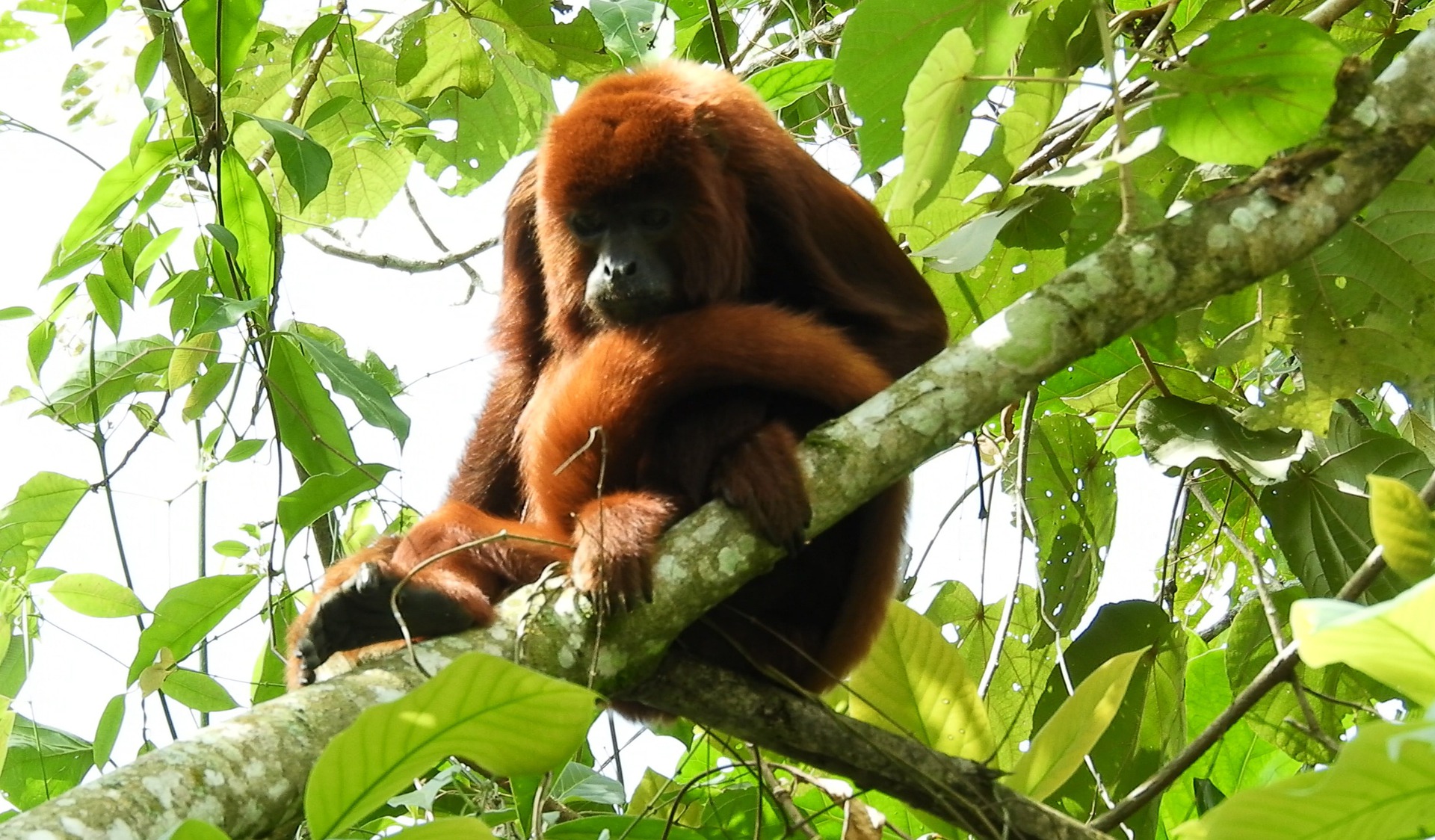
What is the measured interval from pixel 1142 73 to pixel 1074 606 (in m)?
1.38

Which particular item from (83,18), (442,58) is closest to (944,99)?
(83,18)

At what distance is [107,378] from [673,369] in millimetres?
1380

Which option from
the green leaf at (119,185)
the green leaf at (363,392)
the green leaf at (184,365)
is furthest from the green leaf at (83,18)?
the green leaf at (184,365)

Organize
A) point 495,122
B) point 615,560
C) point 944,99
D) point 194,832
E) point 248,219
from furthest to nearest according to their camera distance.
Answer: point 495,122
point 248,219
point 615,560
point 944,99
point 194,832

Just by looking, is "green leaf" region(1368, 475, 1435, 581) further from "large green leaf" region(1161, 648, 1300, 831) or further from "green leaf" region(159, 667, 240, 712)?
"green leaf" region(159, 667, 240, 712)

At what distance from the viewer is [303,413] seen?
278cm

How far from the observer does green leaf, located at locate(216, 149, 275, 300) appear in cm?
283

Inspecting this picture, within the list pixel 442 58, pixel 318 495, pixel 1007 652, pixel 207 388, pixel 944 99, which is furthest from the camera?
pixel 442 58

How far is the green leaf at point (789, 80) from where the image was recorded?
11.2ft

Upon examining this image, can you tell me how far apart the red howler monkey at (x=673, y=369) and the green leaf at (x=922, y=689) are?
115mm

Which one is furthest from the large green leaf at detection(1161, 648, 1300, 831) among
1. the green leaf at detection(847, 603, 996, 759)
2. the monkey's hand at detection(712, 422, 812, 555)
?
the monkey's hand at detection(712, 422, 812, 555)

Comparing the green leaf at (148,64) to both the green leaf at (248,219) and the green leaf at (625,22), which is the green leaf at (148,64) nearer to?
the green leaf at (248,219)

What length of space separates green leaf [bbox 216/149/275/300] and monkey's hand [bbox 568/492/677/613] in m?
1.04

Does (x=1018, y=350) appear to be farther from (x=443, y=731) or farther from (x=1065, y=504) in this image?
(x=1065, y=504)
